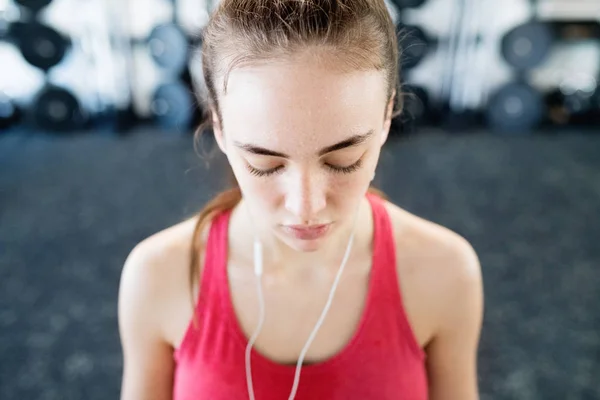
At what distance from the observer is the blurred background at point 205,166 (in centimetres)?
193

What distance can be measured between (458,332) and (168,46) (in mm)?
3180

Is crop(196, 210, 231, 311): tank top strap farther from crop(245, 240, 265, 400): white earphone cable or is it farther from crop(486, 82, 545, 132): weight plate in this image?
crop(486, 82, 545, 132): weight plate

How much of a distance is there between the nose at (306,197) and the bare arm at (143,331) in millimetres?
272

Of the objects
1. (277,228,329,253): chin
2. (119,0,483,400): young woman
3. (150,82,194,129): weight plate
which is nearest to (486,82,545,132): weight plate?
(150,82,194,129): weight plate

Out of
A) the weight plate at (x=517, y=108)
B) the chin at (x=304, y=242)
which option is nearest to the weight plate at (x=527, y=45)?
the weight plate at (x=517, y=108)

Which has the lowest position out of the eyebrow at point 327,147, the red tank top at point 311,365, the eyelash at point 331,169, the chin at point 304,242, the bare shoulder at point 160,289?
the red tank top at point 311,365

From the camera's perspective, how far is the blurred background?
1.93m

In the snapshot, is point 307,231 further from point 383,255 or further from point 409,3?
point 409,3

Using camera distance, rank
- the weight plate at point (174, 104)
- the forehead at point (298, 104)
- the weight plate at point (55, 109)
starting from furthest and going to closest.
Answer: the weight plate at point (174, 104) → the weight plate at point (55, 109) → the forehead at point (298, 104)

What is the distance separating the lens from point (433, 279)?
0.87 m

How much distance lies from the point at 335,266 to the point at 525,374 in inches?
48.2

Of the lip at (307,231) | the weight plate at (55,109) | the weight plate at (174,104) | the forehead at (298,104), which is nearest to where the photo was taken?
the forehead at (298,104)

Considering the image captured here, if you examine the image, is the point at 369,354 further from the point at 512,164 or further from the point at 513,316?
the point at 512,164

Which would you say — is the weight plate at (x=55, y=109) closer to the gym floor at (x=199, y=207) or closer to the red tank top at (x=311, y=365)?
the gym floor at (x=199, y=207)
